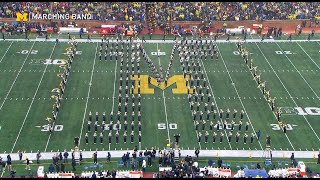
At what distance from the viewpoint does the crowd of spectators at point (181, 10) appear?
53188 mm

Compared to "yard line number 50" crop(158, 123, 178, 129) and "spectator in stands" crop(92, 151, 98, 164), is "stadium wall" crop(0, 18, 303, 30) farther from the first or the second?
"spectator in stands" crop(92, 151, 98, 164)

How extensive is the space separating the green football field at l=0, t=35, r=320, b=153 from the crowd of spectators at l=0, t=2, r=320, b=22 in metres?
7.95

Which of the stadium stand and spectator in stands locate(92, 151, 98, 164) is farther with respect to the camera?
the stadium stand

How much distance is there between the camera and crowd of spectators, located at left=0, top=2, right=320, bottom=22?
53.2 m

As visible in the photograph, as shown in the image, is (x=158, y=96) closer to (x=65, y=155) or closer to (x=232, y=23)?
(x=65, y=155)

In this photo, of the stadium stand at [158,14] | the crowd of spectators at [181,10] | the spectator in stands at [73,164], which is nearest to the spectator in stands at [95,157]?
the spectator in stands at [73,164]

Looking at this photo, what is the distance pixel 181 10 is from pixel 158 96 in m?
19.9

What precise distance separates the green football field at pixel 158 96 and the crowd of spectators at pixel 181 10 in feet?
26.1

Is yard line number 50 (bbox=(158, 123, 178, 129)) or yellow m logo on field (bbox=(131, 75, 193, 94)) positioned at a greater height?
yellow m logo on field (bbox=(131, 75, 193, 94))

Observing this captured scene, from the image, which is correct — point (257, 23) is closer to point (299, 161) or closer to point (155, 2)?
point (155, 2)

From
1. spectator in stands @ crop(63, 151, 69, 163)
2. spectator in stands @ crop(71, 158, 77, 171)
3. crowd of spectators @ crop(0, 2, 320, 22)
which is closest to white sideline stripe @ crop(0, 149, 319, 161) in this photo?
spectator in stands @ crop(63, 151, 69, 163)

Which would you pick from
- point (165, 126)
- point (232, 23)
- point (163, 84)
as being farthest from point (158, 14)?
point (165, 126)

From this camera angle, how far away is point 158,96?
3631 centimetres

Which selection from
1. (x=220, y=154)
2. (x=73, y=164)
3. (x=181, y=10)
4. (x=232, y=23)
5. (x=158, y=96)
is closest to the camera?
(x=73, y=164)
